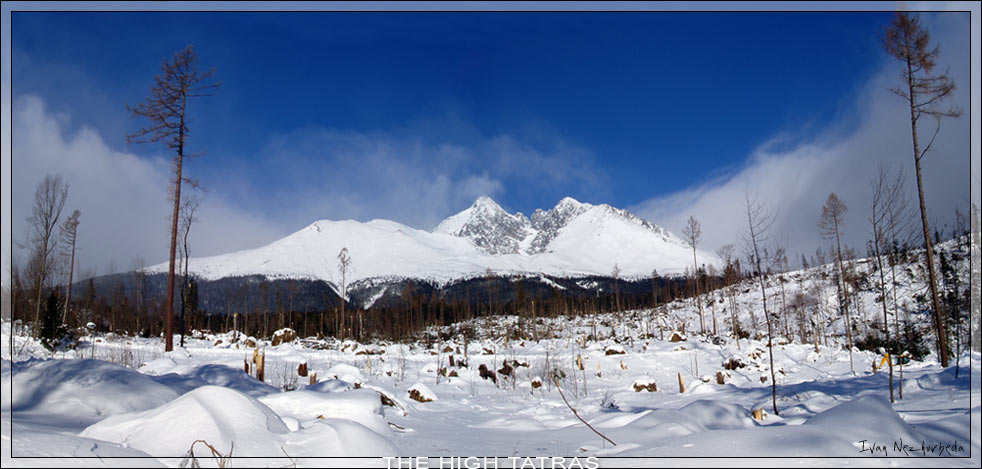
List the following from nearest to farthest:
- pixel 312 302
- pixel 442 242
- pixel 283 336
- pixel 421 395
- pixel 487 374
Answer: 1. pixel 442 242
2. pixel 421 395
3. pixel 312 302
4. pixel 487 374
5. pixel 283 336

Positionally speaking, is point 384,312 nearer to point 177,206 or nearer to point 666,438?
point 177,206

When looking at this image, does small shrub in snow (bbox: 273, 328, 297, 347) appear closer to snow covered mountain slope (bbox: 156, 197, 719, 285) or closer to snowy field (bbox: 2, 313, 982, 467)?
snow covered mountain slope (bbox: 156, 197, 719, 285)

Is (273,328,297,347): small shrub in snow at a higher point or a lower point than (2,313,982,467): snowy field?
lower

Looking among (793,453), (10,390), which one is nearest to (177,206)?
(10,390)

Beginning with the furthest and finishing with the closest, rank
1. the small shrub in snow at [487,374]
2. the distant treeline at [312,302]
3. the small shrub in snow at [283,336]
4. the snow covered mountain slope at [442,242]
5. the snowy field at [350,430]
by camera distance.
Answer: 1. the small shrub in snow at [283,336]
2. the small shrub in snow at [487,374]
3. the distant treeline at [312,302]
4. the snow covered mountain slope at [442,242]
5. the snowy field at [350,430]

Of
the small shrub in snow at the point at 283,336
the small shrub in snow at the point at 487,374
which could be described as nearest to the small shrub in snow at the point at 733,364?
the small shrub in snow at the point at 487,374

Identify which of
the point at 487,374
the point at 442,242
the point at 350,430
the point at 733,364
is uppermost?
the point at 442,242

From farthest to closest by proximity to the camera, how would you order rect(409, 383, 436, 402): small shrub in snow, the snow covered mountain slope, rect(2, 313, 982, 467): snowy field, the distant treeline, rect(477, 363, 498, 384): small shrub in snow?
rect(477, 363, 498, 384): small shrub in snow → the distant treeline → rect(409, 383, 436, 402): small shrub in snow → the snow covered mountain slope → rect(2, 313, 982, 467): snowy field

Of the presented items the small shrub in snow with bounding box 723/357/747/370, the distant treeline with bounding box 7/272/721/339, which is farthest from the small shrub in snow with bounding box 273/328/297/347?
the small shrub in snow with bounding box 723/357/747/370

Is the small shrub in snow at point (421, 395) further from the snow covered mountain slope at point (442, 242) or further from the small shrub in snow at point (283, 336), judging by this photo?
the small shrub in snow at point (283, 336)

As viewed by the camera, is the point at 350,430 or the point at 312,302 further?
the point at 312,302

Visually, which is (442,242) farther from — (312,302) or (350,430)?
(312,302)

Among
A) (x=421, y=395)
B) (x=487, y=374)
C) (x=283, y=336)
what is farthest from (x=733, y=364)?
(x=283, y=336)

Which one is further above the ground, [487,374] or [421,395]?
[421,395]
